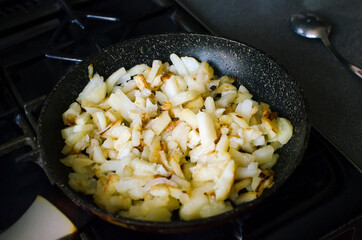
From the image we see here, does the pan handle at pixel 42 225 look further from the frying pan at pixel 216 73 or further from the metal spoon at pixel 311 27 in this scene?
the metal spoon at pixel 311 27

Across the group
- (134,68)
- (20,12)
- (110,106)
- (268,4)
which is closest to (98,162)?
(110,106)

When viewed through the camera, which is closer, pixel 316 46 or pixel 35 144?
pixel 35 144

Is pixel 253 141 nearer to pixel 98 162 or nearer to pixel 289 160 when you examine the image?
pixel 289 160

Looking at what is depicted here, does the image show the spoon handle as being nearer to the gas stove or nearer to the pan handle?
the gas stove

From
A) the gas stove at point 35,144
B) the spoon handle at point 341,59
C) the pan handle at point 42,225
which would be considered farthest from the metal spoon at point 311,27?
the pan handle at point 42,225

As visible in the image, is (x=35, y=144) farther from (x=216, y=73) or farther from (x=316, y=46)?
(x=316, y=46)

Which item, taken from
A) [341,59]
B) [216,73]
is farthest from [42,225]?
[341,59]

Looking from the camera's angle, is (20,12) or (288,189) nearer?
(288,189)
